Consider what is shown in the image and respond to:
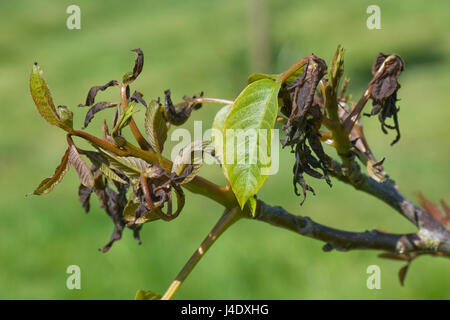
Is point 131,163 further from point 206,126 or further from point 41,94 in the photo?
point 206,126

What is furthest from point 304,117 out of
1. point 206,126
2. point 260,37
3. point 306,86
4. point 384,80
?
point 260,37

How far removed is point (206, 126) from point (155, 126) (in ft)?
14.4

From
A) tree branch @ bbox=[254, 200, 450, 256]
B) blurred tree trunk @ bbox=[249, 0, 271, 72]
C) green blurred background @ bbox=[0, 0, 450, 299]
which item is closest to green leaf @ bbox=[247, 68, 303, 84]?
tree branch @ bbox=[254, 200, 450, 256]

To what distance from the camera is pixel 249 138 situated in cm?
64

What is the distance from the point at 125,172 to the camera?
685mm

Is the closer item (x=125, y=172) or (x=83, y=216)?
(x=125, y=172)

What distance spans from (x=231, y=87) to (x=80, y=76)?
1770 mm

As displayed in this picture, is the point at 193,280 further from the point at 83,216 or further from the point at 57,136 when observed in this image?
the point at 57,136

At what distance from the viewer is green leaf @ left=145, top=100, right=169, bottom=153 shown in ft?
2.32

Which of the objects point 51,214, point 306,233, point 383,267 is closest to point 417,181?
point 383,267

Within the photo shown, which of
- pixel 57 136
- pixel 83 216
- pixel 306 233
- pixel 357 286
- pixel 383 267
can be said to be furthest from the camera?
pixel 57 136

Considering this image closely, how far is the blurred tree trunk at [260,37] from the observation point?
6.51 m

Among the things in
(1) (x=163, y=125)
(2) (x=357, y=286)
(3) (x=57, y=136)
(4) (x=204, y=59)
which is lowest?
(2) (x=357, y=286)

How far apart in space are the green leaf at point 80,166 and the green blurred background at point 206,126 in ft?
7.11
